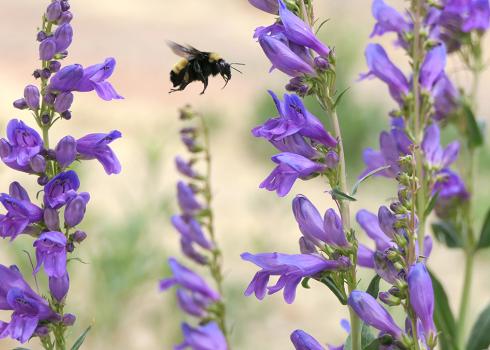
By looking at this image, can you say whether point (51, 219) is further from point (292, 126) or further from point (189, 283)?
point (189, 283)

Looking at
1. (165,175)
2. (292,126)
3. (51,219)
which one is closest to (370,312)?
(292,126)

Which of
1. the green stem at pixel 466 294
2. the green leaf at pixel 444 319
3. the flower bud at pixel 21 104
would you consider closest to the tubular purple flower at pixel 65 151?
the flower bud at pixel 21 104

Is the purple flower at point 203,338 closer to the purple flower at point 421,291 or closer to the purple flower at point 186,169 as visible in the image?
the purple flower at point 421,291

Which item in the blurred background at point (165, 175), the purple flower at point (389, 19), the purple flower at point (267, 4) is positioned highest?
the purple flower at point (389, 19)

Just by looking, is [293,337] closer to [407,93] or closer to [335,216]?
[335,216]

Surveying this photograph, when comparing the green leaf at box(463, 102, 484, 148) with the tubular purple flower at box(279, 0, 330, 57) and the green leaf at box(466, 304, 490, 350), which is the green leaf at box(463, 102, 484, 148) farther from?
Result: the tubular purple flower at box(279, 0, 330, 57)
